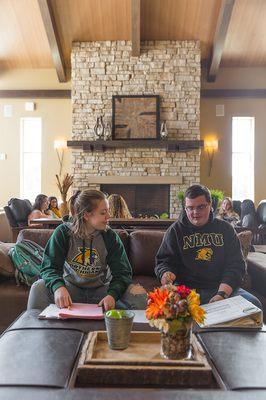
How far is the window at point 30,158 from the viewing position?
897cm

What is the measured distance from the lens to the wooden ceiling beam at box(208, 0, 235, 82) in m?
6.52

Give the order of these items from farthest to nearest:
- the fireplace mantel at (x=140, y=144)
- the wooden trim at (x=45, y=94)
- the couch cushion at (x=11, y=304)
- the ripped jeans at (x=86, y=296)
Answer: the wooden trim at (x=45, y=94) → the fireplace mantel at (x=140, y=144) → the couch cushion at (x=11, y=304) → the ripped jeans at (x=86, y=296)

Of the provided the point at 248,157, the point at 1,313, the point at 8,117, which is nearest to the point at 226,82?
the point at 248,157

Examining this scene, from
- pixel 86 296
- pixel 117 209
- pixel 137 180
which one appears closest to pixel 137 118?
pixel 137 180

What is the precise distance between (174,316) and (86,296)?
984mm

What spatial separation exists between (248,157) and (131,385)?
833 centimetres

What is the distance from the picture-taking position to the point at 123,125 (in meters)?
7.81

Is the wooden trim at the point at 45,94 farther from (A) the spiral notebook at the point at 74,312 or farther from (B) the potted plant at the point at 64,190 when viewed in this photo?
(A) the spiral notebook at the point at 74,312

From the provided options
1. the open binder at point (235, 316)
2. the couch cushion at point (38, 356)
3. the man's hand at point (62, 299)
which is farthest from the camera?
the man's hand at point (62, 299)

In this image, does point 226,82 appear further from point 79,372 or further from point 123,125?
point 79,372

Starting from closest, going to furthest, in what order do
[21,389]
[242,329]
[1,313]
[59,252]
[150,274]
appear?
[21,389] < [242,329] < [59,252] < [1,313] < [150,274]

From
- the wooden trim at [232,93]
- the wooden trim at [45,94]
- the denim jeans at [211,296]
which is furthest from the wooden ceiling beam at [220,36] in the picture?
the denim jeans at [211,296]

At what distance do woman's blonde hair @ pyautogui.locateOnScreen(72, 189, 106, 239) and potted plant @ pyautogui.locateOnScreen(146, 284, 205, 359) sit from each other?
0.90 m

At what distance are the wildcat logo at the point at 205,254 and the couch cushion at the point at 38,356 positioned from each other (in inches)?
37.6
